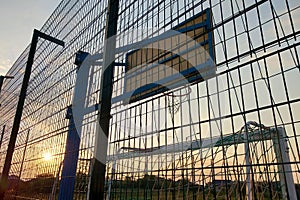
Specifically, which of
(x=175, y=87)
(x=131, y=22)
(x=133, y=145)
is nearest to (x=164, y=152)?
(x=133, y=145)

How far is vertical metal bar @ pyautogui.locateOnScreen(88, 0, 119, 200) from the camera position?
170 centimetres

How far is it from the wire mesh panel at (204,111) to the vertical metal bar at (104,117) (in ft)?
2.20

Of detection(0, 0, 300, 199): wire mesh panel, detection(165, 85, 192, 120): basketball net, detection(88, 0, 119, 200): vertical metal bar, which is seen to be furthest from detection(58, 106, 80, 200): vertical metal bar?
detection(88, 0, 119, 200): vertical metal bar

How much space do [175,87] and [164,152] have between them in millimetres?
669

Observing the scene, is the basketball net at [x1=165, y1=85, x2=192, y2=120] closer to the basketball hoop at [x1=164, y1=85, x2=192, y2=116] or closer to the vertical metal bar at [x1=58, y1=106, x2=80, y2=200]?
the basketball hoop at [x1=164, y1=85, x2=192, y2=116]

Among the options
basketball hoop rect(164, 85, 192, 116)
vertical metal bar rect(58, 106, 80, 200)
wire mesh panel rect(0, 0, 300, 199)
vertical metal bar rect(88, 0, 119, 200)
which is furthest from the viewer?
vertical metal bar rect(58, 106, 80, 200)

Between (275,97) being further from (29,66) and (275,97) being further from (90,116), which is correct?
(29,66)

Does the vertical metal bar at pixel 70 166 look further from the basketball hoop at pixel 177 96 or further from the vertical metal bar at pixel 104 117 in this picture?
the vertical metal bar at pixel 104 117

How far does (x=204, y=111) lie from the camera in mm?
2283

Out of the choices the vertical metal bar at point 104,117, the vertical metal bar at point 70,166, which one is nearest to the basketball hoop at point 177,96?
the vertical metal bar at point 104,117

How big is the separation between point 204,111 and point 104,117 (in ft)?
3.02

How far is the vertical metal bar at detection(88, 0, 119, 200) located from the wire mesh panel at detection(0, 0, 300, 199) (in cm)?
67

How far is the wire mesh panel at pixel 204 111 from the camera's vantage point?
1874 millimetres

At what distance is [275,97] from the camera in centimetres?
191
